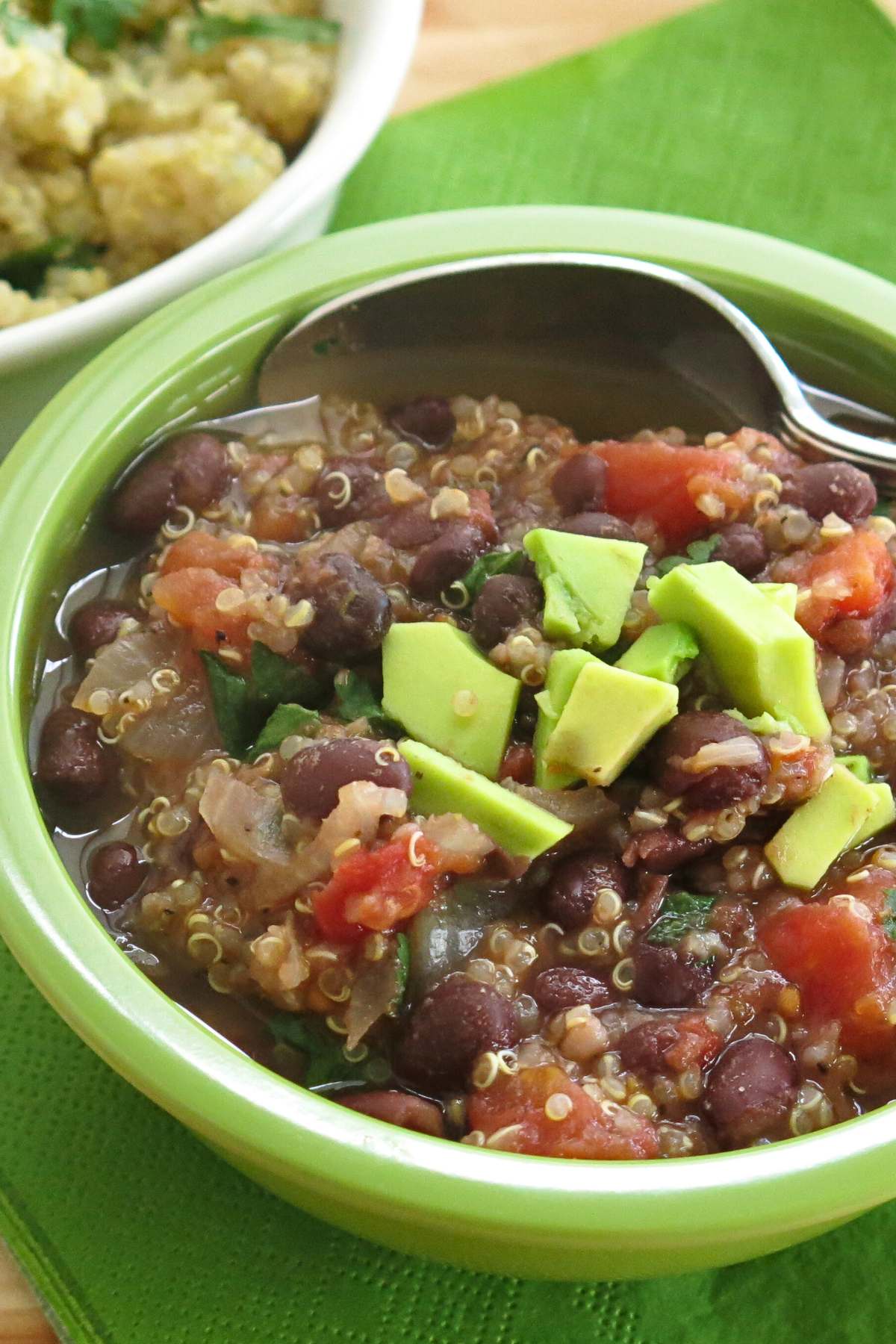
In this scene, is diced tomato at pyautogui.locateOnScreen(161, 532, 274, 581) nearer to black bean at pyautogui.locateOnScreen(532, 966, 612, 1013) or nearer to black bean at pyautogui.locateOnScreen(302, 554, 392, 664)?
black bean at pyautogui.locateOnScreen(302, 554, 392, 664)

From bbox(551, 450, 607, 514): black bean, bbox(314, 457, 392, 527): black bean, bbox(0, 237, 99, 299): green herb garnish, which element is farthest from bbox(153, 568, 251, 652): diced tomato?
bbox(0, 237, 99, 299): green herb garnish

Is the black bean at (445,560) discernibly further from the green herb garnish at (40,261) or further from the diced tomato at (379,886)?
the green herb garnish at (40,261)

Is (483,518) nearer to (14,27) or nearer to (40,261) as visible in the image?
(40,261)

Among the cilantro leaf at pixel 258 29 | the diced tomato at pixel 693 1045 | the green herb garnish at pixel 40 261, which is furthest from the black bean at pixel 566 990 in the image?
the cilantro leaf at pixel 258 29

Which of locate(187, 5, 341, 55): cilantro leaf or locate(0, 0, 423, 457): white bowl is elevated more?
locate(187, 5, 341, 55): cilantro leaf

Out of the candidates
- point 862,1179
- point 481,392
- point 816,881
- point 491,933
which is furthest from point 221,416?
point 862,1179

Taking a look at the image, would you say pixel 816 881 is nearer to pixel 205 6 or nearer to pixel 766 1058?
pixel 766 1058
